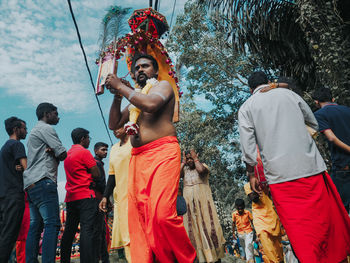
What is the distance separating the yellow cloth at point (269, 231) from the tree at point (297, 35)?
3224 mm

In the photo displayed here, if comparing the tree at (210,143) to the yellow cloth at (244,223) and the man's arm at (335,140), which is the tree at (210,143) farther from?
the man's arm at (335,140)

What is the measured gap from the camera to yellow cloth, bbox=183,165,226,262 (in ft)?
18.8

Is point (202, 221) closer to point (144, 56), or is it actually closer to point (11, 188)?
point (11, 188)

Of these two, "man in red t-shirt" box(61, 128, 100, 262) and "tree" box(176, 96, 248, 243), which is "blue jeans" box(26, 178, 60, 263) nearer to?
"man in red t-shirt" box(61, 128, 100, 262)

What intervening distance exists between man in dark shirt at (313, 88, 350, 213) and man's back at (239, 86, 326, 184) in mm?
888

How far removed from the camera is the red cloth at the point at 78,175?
13.5ft

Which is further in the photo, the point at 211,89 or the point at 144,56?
the point at 211,89

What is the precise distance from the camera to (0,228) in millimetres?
3709

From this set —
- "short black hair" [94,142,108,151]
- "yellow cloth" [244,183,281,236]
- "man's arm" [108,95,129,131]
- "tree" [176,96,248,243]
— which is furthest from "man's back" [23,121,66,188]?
"tree" [176,96,248,243]

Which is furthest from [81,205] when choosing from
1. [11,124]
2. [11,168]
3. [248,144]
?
[248,144]

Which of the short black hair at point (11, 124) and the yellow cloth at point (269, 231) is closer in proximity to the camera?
the short black hair at point (11, 124)

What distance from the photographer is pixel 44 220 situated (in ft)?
11.4

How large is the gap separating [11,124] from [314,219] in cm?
Result: 384

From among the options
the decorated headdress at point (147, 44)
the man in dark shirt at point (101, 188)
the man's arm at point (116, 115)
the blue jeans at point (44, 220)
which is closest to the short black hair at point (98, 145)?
the man in dark shirt at point (101, 188)
